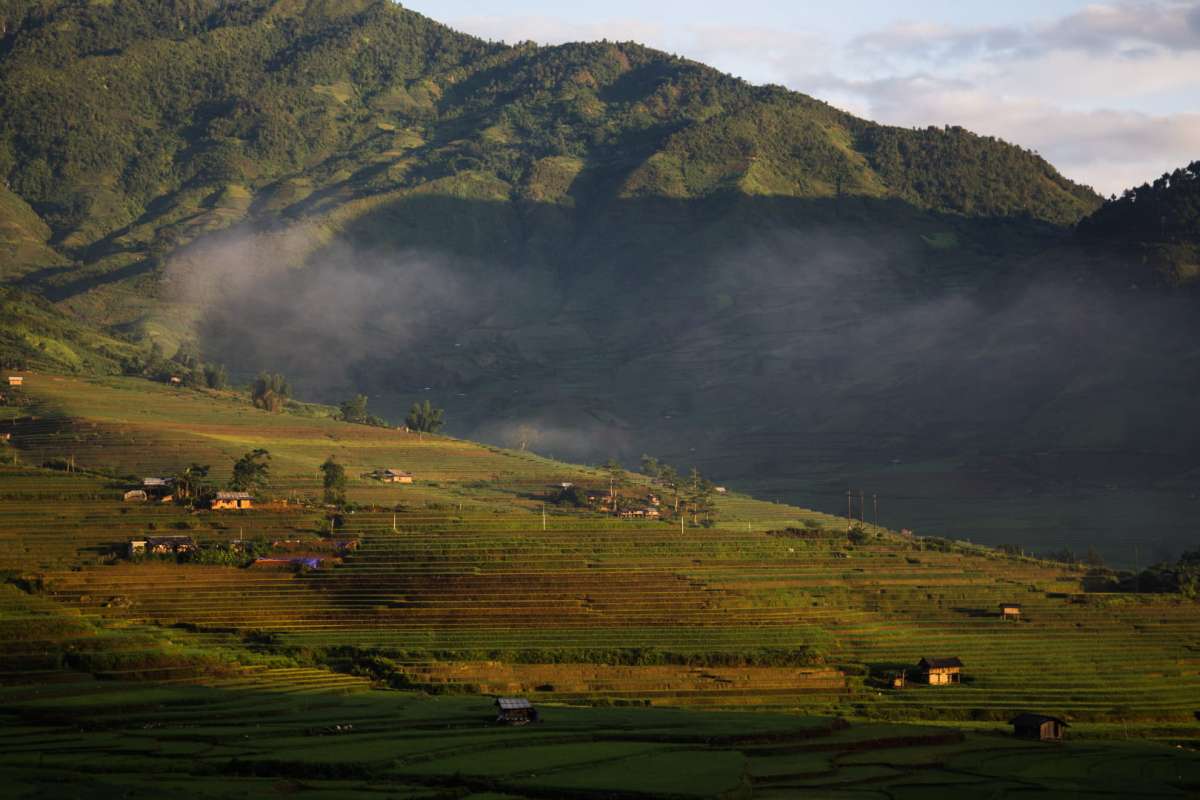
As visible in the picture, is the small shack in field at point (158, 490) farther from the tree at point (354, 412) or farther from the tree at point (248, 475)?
the tree at point (354, 412)

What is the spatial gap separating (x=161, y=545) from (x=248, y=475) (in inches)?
859

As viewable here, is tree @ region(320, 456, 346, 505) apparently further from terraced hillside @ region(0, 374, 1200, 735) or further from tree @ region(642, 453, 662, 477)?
tree @ region(642, 453, 662, 477)

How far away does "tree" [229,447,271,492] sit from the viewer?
108250 mm

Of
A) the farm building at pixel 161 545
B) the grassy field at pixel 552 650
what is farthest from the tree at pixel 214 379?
the farm building at pixel 161 545

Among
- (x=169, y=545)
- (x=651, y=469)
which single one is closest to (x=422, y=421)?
(x=651, y=469)

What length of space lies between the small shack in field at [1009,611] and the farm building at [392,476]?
56240 millimetres

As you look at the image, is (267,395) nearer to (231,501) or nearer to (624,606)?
(231,501)

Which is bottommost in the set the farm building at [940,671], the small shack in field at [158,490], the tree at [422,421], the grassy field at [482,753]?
the grassy field at [482,753]

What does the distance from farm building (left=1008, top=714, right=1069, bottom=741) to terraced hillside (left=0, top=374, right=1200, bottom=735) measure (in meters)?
4.77

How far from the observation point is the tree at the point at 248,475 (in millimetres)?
108250

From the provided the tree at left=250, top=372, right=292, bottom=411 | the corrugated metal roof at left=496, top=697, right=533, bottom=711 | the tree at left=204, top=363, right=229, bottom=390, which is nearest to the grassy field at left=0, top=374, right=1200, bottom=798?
the corrugated metal roof at left=496, top=697, right=533, bottom=711

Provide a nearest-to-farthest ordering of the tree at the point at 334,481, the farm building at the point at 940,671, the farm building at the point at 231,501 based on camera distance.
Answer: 1. the farm building at the point at 940,671
2. the farm building at the point at 231,501
3. the tree at the point at 334,481

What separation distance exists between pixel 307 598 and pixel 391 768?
1290 inches

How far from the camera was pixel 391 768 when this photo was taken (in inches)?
1898
